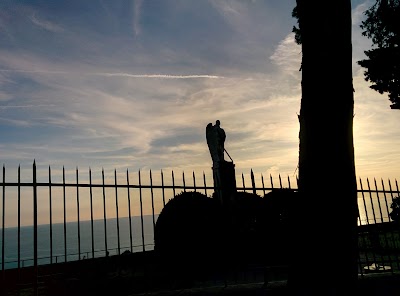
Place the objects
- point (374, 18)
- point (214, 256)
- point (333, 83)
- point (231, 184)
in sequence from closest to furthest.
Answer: point (333, 83), point (374, 18), point (214, 256), point (231, 184)

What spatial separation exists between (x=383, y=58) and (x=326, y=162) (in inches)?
345

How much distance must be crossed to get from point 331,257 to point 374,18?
9021mm

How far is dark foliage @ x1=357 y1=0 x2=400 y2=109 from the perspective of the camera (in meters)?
9.85

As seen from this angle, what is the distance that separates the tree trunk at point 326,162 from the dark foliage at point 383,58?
23.9ft

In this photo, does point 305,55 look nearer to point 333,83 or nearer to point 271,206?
point 333,83

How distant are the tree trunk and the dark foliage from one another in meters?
7.29

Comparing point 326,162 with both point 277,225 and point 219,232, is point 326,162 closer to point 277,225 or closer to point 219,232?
point 219,232

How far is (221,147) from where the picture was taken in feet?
40.7

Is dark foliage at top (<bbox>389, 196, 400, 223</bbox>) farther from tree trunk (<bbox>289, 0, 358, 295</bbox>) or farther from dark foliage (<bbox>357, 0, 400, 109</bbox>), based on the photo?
tree trunk (<bbox>289, 0, 358, 295</bbox>)

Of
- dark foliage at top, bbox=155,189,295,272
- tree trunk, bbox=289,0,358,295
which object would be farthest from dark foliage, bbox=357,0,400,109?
tree trunk, bbox=289,0,358,295

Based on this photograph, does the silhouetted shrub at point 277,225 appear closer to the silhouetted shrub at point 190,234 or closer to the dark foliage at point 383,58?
the silhouetted shrub at point 190,234

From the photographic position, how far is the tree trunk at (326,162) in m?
3.26

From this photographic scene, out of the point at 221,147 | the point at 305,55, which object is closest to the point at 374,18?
the point at 221,147

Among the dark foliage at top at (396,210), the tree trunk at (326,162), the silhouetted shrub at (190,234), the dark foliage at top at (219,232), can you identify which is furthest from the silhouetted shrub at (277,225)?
the tree trunk at (326,162)
